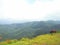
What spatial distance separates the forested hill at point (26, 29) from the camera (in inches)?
112

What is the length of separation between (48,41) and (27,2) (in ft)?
3.01

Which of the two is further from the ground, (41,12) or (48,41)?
(41,12)

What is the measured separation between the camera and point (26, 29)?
9.51ft

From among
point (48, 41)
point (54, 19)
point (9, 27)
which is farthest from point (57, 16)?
point (9, 27)

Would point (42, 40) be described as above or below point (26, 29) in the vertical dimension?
below

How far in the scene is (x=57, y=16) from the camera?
287cm

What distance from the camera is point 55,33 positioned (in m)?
2.83

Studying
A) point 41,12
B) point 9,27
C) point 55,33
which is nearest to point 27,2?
point 41,12

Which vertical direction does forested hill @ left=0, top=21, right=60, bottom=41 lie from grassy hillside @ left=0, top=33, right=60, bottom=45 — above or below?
above

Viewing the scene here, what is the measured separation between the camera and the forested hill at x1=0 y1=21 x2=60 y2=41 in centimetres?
284

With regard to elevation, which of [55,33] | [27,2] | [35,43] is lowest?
[35,43]

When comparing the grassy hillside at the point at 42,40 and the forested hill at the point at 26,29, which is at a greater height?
the forested hill at the point at 26,29

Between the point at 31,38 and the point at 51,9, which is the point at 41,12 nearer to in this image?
the point at 51,9

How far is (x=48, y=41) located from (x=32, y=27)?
436 millimetres
